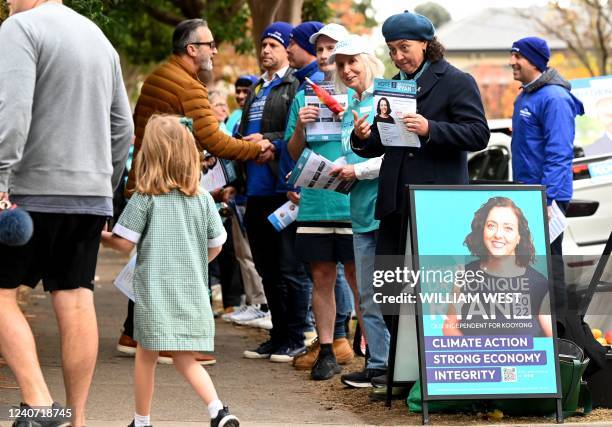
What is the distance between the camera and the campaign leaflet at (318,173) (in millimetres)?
8117

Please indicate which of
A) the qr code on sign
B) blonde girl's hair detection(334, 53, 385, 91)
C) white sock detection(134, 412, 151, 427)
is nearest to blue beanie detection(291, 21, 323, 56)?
blonde girl's hair detection(334, 53, 385, 91)

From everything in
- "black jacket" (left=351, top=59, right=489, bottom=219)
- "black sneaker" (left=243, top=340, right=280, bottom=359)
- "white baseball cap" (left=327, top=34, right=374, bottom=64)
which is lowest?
"black sneaker" (left=243, top=340, right=280, bottom=359)

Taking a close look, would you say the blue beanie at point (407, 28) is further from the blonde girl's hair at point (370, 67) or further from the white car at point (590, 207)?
the white car at point (590, 207)

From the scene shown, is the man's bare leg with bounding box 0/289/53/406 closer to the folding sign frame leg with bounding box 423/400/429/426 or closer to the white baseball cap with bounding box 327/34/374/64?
the folding sign frame leg with bounding box 423/400/429/426

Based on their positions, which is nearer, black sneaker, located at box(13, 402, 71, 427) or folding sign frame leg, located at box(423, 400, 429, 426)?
black sneaker, located at box(13, 402, 71, 427)

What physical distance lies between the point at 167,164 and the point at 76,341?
0.99m

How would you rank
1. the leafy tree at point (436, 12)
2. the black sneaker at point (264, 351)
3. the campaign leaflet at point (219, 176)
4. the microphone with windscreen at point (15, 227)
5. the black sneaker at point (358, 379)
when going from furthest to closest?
the leafy tree at point (436, 12), the campaign leaflet at point (219, 176), the black sneaker at point (264, 351), the black sneaker at point (358, 379), the microphone with windscreen at point (15, 227)

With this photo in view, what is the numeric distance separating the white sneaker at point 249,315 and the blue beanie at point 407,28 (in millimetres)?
4968

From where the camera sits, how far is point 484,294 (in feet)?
22.9

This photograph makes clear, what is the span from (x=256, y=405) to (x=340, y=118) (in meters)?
2.05

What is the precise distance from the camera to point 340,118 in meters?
8.46

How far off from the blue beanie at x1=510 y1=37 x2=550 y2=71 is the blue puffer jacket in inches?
3.0

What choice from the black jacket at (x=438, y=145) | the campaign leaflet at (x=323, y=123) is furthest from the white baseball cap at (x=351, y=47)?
the black jacket at (x=438, y=145)

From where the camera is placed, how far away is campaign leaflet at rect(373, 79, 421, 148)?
6992mm
